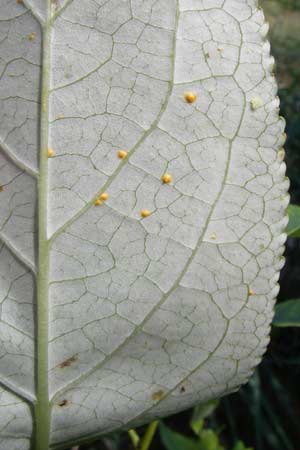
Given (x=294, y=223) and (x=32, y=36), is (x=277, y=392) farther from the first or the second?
(x=32, y=36)

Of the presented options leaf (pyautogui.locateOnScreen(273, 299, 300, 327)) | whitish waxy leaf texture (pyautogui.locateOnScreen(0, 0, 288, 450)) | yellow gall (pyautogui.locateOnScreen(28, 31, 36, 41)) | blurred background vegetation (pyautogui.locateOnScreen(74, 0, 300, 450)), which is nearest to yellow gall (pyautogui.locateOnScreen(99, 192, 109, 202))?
whitish waxy leaf texture (pyautogui.locateOnScreen(0, 0, 288, 450))

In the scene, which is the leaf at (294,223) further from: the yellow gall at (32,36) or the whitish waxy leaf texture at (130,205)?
the yellow gall at (32,36)

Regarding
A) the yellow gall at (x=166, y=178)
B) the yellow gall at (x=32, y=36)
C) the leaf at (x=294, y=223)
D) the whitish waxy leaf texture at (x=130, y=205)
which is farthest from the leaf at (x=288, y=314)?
the yellow gall at (x=32, y=36)

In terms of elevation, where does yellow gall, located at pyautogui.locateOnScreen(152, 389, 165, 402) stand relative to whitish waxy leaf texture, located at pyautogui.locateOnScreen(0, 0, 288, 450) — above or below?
below

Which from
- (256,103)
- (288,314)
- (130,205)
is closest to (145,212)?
(130,205)

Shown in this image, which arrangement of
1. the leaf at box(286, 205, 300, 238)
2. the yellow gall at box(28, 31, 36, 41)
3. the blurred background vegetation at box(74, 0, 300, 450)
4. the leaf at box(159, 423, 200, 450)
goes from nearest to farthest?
the yellow gall at box(28, 31, 36, 41) → the leaf at box(286, 205, 300, 238) → the leaf at box(159, 423, 200, 450) → the blurred background vegetation at box(74, 0, 300, 450)

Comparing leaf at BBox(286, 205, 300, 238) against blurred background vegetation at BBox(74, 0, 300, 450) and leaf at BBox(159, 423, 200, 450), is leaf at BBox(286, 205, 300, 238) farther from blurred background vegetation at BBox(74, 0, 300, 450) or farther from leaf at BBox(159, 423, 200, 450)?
blurred background vegetation at BBox(74, 0, 300, 450)
